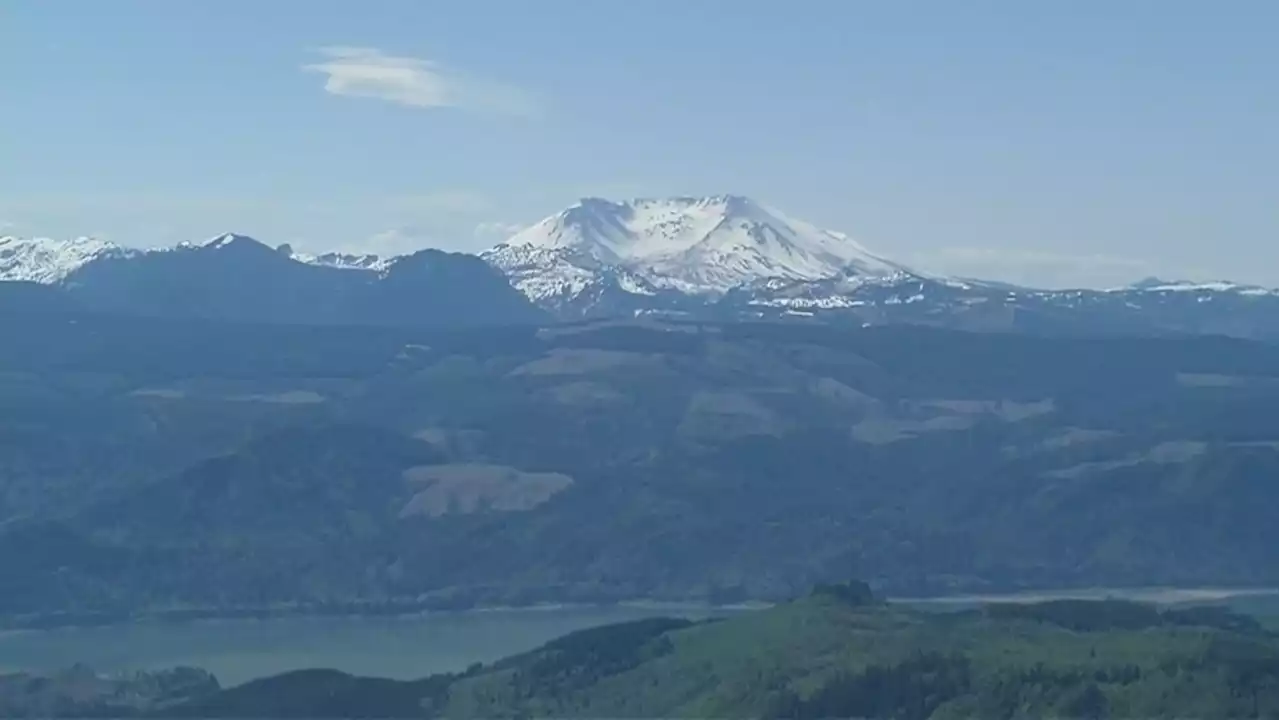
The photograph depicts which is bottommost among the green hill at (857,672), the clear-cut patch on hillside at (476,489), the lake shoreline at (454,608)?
the lake shoreline at (454,608)

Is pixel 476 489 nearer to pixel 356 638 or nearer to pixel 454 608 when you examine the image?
pixel 454 608

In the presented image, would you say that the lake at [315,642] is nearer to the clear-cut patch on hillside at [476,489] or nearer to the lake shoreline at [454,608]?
the lake shoreline at [454,608]

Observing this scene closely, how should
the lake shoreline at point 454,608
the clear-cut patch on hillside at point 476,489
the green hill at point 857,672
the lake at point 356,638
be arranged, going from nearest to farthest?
the green hill at point 857,672
the lake at point 356,638
the lake shoreline at point 454,608
the clear-cut patch on hillside at point 476,489

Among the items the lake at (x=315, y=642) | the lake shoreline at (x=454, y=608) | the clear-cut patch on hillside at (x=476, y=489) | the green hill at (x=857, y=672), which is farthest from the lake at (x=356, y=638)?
the clear-cut patch on hillside at (x=476, y=489)

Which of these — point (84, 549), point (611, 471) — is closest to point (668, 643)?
point (84, 549)

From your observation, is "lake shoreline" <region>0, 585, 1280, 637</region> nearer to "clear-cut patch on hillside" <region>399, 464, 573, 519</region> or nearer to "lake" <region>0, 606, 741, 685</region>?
"lake" <region>0, 606, 741, 685</region>

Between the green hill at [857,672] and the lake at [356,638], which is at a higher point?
the green hill at [857,672]

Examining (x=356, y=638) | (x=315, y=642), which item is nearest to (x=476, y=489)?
Result: (x=356, y=638)

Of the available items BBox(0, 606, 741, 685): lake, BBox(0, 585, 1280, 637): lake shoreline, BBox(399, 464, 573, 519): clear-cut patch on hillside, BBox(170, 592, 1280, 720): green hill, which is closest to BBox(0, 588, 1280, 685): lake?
BBox(0, 606, 741, 685): lake
